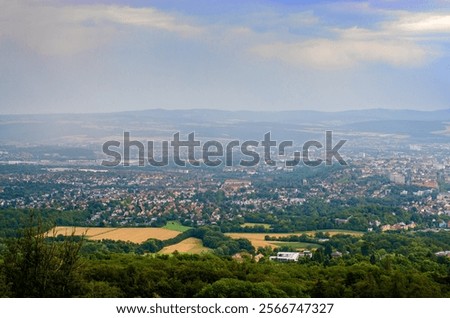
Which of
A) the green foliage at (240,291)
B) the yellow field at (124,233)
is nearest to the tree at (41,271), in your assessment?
the green foliage at (240,291)

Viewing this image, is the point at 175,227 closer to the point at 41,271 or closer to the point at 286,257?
the point at 286,257

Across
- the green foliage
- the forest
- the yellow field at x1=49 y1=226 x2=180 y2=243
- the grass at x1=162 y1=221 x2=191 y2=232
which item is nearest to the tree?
the forest

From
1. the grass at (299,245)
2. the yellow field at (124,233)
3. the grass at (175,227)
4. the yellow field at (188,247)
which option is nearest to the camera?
the yellow field at (188,247)

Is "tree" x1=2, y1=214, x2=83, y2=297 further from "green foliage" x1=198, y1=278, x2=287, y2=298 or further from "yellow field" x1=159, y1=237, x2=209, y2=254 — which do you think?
"yellow field" x1=159, y1=237, x2=209, y2=254

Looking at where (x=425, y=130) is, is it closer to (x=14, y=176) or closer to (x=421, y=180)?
(x=421, y=180)

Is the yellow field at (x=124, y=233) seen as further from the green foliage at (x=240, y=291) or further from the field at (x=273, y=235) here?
the green foliage at (x=240, y=291)
